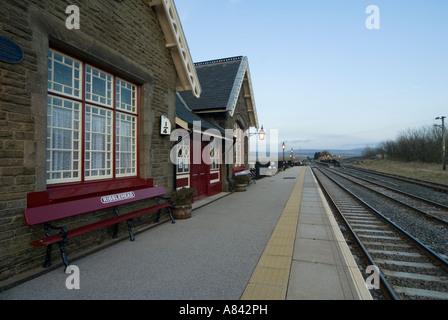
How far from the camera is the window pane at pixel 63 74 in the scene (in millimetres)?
4098

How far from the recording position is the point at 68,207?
13.1 ft

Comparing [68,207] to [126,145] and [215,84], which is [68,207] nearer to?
[126,145]

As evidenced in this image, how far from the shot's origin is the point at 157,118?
6.47m

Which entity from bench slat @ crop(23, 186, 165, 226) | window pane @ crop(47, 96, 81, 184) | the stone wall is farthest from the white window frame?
bench slat @ crop(23, 186, 165, 226)

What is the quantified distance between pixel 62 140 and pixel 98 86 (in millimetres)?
1491

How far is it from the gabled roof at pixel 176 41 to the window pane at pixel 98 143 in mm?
3046

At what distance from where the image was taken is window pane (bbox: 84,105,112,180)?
477cm

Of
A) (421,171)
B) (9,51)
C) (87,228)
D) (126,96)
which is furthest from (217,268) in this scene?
(421,171)

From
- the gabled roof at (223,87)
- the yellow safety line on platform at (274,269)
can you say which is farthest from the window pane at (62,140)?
the gabled roof at (223,87)

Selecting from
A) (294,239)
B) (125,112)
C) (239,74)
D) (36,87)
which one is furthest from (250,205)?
(239,74)

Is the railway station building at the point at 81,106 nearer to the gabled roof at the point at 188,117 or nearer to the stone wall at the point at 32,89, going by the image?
the stone wall at the point at 32,89

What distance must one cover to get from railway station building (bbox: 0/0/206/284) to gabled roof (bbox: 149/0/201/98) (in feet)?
0.10

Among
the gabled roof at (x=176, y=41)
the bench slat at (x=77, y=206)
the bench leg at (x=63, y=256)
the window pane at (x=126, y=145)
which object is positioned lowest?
the bench leg at (x=63, y=256)

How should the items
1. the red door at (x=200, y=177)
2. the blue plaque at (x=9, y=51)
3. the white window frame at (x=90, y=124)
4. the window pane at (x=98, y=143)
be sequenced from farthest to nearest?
the red door at (x=200, y=177), the window pane at (x=98, y=143), the white window frame at (x=90, y=124), the blue plaque at (x=9, y=51)
